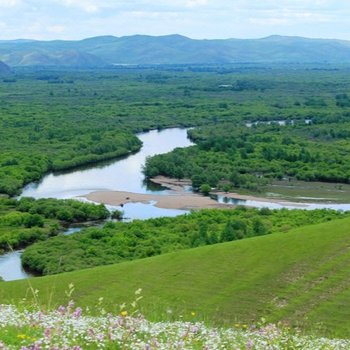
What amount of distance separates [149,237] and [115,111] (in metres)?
81.9

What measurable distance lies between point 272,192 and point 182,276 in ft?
116

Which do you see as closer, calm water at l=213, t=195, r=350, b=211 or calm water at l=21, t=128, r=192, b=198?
calm water at l=213, t=195, r=350, b=211

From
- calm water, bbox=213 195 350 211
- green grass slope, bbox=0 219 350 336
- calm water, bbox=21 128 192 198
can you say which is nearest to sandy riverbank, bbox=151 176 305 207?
calm water, bbox=213 195 350 211

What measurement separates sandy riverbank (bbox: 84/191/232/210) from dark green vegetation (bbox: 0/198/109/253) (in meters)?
4.92

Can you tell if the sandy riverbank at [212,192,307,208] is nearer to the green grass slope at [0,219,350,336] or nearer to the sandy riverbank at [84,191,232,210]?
the sandy riverbank at [84,191,232,210]

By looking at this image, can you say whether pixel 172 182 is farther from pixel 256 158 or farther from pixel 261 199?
pixel 256 158

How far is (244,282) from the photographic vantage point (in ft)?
82.6

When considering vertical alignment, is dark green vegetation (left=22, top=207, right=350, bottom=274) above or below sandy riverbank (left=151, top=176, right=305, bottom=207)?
above

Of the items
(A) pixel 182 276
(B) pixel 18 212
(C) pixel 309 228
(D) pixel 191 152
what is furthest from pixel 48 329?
(D) pixel 191 152

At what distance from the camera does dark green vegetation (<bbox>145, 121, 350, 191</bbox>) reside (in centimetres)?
6538

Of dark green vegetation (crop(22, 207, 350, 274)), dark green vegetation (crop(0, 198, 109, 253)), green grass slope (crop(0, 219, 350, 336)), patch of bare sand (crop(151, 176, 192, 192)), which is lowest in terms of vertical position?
patch of bare sand (crop(151, 176, 192, 192))

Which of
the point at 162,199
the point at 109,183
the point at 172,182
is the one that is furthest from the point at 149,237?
the point at 172,182

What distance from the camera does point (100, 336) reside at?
25.9 ft


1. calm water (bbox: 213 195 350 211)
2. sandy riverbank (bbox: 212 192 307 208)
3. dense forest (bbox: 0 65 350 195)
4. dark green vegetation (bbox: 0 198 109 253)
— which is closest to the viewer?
dark green vegetation (bbox: 0 198 109 253)
